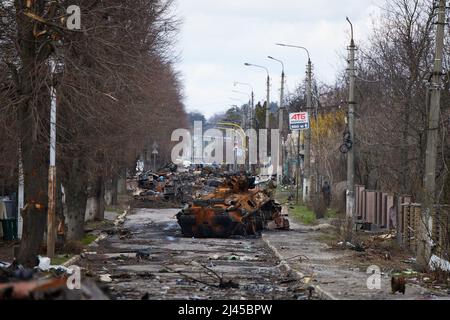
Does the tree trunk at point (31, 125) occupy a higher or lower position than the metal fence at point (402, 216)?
higher

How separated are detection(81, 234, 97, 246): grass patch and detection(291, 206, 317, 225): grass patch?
12.1 meters

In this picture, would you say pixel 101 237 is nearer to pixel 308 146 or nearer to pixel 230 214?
pixel 230 214

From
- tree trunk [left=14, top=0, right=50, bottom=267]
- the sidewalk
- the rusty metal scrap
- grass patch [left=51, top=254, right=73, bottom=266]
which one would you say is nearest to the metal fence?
the sidewalk

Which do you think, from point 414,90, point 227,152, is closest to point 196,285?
point 414,90

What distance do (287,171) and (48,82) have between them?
215 feet

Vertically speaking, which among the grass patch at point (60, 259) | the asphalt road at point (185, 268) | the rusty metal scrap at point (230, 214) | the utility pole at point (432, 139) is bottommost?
the asphalt road at point (185, 268)

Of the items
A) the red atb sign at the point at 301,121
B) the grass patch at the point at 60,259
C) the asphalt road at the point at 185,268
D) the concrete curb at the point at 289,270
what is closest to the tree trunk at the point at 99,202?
the asphalt road at the point at 185,268

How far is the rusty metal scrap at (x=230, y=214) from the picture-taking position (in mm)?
34406

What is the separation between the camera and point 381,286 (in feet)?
59.0

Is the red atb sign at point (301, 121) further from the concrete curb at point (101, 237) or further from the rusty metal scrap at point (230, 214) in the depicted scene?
the concrete curb at point (101, 237)

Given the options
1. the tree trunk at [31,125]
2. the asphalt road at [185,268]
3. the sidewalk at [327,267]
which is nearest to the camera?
the sidewalk at [327,267]

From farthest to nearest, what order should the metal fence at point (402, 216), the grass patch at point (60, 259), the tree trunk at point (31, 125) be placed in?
the grass patch at point (60, 259), the metal fence at point (402, 216), the tree trunk at point (31, 125)

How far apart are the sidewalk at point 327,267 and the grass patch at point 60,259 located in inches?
225
